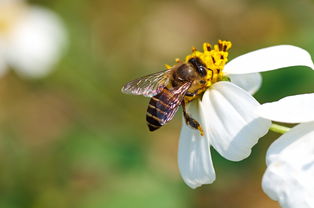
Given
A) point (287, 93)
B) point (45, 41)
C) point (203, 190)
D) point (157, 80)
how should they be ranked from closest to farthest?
1. point (157, 80)
2. point (287, 93)
3. point (203, 190)
4. point (45, 41)

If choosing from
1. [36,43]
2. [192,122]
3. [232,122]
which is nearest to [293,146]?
[232,122]

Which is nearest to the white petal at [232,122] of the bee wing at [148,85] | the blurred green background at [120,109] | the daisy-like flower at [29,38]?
the bee wing at [148,85]

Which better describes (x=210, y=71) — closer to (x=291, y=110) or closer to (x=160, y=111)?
(x=160, y=111)

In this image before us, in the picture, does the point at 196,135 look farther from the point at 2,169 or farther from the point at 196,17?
the point at 196,17

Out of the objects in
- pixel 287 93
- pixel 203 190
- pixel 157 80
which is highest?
pixel 157 80

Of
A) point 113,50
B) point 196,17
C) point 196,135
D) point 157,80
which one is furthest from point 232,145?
point 196,17

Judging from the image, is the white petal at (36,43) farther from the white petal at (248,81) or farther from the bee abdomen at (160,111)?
the bee abdomen at (160,111)

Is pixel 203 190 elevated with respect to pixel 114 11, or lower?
lower
